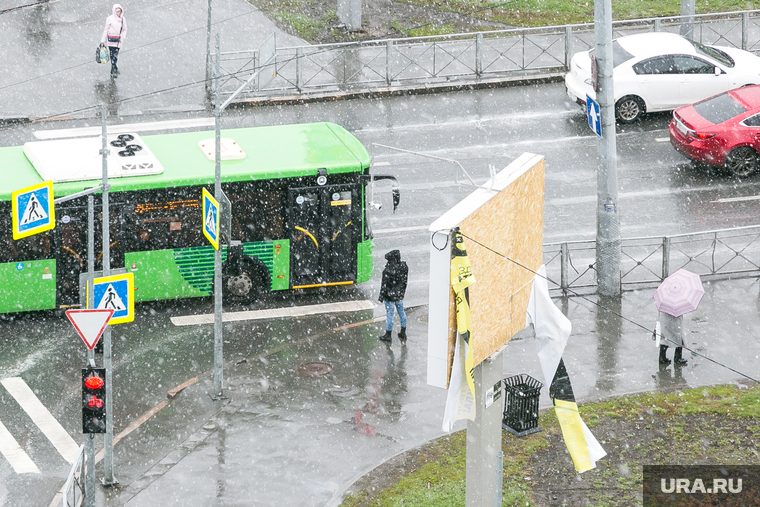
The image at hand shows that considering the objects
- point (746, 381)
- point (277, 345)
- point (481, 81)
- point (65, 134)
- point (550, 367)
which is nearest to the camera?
point (550, 367)

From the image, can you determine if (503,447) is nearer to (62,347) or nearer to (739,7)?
(62,347)

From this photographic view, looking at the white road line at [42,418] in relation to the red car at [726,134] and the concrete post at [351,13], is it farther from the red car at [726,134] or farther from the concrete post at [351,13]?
the concrete post at [351,13]

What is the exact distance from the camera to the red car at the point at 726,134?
74.3 feet

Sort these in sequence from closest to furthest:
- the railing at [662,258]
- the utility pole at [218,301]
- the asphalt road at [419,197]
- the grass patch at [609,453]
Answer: the grass patch at [609,453], the utility pole at [218,301], the asphalt road at [419,197], the railing at [662,258]

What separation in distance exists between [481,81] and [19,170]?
13.4m

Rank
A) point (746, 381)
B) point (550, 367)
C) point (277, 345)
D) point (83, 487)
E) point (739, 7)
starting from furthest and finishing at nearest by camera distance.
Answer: point (739, 7)
point (277, 345)
point (746, 381)
point (83, 487)
point (550, 367)

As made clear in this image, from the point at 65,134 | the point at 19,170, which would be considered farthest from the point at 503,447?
the point at 65,134

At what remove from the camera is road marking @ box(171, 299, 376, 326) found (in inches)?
711

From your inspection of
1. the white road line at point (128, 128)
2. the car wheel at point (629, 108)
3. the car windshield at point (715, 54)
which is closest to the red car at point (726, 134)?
the car wheel at point (629, 108)

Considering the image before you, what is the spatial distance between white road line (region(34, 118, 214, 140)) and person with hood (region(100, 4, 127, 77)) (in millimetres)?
2858

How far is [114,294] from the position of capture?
13.3 meters

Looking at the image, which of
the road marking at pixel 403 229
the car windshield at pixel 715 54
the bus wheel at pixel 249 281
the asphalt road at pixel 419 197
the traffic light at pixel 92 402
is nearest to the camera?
the traffic light at pixel 92 402

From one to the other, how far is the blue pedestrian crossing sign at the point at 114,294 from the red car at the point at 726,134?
13625mm

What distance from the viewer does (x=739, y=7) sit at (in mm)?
31953
